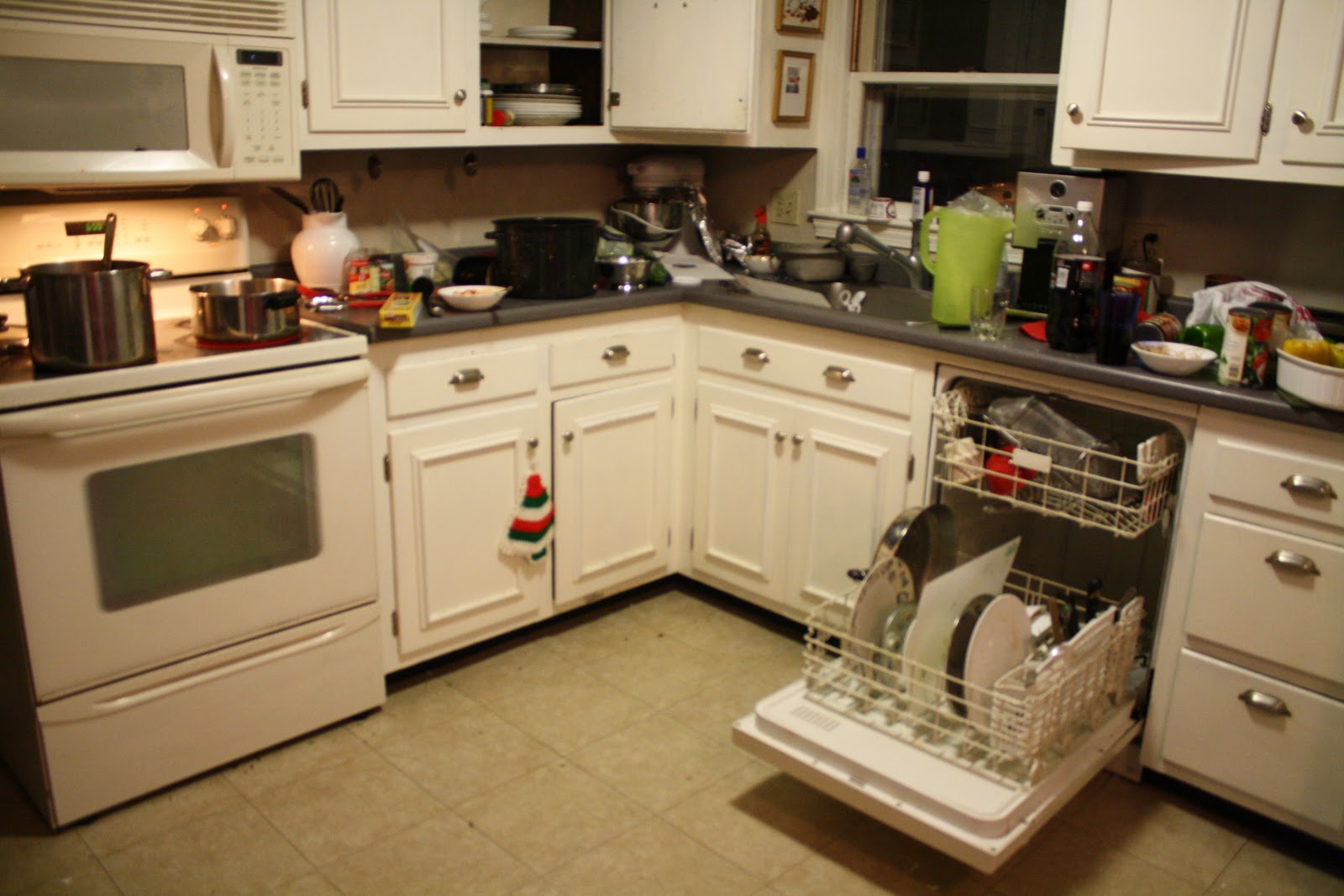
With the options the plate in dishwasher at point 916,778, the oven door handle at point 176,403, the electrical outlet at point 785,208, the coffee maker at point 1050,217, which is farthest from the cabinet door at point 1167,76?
the oven door handle at point 176,403

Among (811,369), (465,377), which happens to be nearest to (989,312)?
(811,369)

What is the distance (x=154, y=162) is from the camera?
92.1 inches

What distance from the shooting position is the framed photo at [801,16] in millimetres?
3061

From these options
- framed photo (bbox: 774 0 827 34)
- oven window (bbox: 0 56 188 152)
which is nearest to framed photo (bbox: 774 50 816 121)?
framed photo (bbox: 774 0 827 34)

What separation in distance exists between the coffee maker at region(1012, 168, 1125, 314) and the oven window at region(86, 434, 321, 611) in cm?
170

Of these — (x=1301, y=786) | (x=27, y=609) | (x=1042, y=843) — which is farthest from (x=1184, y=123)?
(x=27, y=609)

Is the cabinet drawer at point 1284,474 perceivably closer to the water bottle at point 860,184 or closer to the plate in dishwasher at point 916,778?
the plate in dishwasher at point 916,778

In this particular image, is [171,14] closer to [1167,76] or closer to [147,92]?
[147,92]

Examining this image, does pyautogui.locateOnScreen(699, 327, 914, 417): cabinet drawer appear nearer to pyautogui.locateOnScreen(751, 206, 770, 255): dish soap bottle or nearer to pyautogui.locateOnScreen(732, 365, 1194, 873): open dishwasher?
pyautogui.locateOnScreen(732, 365, 1194, 873): open dishwasher

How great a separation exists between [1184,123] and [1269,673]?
111 centimetres

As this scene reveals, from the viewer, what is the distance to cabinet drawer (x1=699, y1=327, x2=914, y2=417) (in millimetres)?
2637

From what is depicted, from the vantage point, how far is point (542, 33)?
3.07 metres

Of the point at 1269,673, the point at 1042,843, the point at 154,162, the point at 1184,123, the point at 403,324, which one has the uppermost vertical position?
the point at 1184,123

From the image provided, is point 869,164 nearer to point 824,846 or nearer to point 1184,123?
point 1184,123
